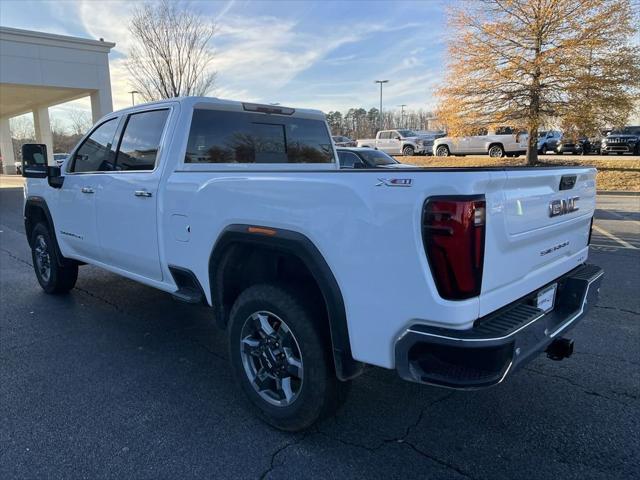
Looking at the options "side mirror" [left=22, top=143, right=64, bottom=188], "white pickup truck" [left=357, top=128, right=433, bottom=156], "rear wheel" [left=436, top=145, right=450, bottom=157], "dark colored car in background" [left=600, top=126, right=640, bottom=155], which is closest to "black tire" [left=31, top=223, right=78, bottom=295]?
"side mirror" [left=22, top=143, right=64, bottom=188]

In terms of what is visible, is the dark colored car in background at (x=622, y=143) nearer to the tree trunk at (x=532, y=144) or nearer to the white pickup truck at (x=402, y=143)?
the tree trunk at (x=532, y=144)

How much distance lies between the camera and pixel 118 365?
149 inches

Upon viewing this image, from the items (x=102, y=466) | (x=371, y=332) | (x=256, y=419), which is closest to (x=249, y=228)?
(x=371, y=332)

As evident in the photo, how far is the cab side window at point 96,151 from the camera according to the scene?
14.6 ft

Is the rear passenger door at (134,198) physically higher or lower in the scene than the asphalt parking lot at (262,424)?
higher

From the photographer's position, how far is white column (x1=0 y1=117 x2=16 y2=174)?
119ft

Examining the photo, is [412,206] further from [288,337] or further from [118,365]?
[118,365]

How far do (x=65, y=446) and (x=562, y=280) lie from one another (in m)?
3.11

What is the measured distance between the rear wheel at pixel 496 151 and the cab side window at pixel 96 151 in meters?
23.9

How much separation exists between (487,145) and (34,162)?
24.4m

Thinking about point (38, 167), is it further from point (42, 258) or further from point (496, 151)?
point (496, 151)

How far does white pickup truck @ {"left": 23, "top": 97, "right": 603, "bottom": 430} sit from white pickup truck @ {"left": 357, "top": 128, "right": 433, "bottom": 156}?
26.7 metres

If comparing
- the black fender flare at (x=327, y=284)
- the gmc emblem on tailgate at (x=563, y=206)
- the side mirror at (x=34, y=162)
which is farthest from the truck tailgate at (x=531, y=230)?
the side mirror at (x=34, y=162)

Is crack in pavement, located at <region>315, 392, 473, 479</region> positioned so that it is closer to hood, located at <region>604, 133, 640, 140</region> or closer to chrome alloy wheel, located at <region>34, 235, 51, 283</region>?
chrome alloy wheel, located at <region>34, 235, 51, 283</region>
